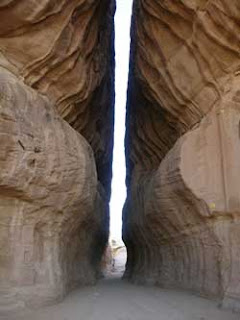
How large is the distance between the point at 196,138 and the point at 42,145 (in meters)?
3.59

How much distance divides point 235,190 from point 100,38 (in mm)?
7003

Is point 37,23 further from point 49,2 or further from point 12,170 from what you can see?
point 12,170

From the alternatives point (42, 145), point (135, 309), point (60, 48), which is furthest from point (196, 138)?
point (135, 309)

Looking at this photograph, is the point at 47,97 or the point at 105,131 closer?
the point at 47,97

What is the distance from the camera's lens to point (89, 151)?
10461 millimetres

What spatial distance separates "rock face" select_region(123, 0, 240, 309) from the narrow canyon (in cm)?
3

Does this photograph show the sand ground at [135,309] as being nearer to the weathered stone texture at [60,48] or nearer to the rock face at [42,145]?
the rock face at [42,145]

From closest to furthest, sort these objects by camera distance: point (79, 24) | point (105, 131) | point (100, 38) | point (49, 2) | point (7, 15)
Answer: point (7, 15), point (49, 2), point (79, 24), point (100, 38), point (105, 131)

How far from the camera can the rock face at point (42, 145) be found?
6711 millimetres

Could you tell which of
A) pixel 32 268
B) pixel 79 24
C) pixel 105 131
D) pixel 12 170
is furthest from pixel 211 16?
pixel 105 131

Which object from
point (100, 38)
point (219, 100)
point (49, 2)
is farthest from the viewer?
point (100, 38)

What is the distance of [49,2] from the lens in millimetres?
7754

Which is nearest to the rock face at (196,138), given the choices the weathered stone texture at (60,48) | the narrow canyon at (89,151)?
the narrow canyon at (89,151)

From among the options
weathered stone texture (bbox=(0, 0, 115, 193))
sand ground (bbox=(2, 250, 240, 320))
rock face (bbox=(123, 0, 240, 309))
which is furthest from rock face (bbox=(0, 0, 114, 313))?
rock face (bbox=(123, 0, 240, 309))
